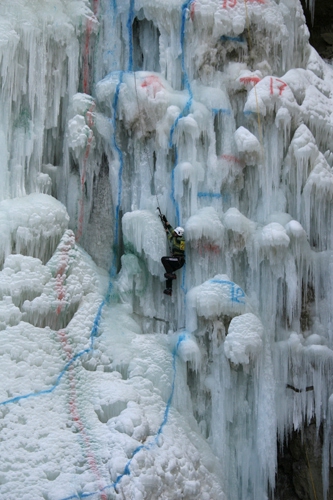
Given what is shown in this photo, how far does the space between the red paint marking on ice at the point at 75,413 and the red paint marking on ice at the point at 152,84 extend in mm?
3524

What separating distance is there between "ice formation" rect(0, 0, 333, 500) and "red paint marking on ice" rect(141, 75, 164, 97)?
41mm

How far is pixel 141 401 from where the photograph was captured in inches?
255

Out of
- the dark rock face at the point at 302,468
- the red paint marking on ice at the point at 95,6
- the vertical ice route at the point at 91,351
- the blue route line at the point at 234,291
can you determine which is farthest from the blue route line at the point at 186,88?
the dark rock face at the point at 302,468

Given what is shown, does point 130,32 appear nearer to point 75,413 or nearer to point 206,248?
point 206,248

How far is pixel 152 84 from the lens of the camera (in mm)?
8125

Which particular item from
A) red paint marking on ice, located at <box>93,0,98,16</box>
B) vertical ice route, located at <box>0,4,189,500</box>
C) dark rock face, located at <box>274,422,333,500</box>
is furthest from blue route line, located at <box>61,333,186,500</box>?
red paint marking on ice, located at <box>93,0,98,16</box>

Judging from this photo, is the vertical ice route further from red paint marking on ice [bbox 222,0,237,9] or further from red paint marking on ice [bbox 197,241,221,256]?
red paint marking on ice [bbox 197,241,221,256]

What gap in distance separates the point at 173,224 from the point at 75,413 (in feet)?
9.21

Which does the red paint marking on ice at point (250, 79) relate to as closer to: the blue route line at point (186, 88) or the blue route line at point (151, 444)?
the blue route line at point (186, 88)

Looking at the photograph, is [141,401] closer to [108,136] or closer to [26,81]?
[108,136]

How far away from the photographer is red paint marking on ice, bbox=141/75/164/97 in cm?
809

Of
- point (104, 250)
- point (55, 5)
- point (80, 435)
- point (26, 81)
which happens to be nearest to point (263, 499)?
point (80, 435)

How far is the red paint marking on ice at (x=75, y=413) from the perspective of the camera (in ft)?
18.5

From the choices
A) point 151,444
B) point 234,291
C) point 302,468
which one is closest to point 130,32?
point 234,291
